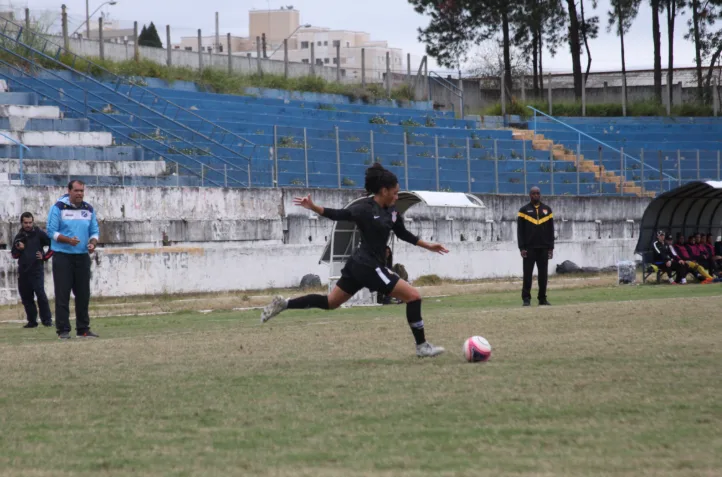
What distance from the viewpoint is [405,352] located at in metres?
11.3

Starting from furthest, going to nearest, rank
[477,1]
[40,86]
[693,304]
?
[477,1] → [40,86] → [693,304]

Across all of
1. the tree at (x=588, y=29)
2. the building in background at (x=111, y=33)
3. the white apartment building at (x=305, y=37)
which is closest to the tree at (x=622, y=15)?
the tree at (x=588, y=29)

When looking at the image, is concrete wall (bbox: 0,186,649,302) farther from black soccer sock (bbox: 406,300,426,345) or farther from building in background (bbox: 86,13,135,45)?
building in background (bbox: 86,13,135,45)

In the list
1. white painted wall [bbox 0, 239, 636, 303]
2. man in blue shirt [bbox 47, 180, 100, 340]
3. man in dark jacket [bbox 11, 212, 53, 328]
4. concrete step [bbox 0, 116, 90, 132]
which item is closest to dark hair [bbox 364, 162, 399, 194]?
man in blue shirt [bbox 47, 180, 100, 340]

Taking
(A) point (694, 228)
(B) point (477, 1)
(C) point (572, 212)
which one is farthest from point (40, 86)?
(B) point (477, 1)

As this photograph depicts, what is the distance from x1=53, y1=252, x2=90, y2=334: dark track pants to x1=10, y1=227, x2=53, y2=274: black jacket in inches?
167

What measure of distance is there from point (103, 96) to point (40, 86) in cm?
198

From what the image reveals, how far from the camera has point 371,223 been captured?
424 inches

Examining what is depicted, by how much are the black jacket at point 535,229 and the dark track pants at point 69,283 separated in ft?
26.2

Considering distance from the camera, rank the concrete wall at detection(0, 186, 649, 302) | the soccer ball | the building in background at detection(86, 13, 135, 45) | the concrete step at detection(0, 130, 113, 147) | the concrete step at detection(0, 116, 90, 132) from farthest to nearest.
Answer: the building in background at detection(86, 13, 135, 45) → the concrete step at detection(0, 116, 90, 132) → the concrete step at detection(0, 130, 113, 147) → the concrete wall at detection(0, 186, 649, 302) → the soccer ball

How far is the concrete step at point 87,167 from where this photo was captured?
88.5 feet

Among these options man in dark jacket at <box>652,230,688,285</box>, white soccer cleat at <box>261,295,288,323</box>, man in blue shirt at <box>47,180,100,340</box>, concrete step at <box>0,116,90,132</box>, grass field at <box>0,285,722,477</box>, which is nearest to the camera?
grass field at <box>0,285,722,477</box>

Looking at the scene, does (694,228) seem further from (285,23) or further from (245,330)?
(285,23)

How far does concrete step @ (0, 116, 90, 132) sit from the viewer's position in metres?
29.7
